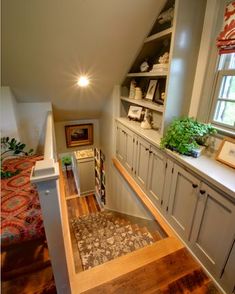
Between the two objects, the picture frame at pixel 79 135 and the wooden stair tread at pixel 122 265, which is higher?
the picture frame at pixel 79 135

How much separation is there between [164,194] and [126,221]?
5.51ft

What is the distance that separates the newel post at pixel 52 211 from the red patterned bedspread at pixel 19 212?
0.28 metres

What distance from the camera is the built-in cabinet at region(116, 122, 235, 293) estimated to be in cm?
124

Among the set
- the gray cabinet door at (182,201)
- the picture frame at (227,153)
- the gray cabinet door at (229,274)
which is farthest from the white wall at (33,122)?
the gray cabinet door at (229,274)

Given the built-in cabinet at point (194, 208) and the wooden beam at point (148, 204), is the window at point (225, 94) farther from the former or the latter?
the wooden beam at point (148, 204)

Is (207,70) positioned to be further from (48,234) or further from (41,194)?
(48,234)

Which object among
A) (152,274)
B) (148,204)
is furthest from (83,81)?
(152,274)

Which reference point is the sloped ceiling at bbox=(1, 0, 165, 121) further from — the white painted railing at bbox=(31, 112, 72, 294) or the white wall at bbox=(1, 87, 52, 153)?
the white painted railing at bbox=(31, 112, 72, 294)

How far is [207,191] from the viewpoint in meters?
1.34

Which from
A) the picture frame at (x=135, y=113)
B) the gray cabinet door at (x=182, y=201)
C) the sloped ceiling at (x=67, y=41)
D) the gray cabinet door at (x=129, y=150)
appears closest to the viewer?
the gray cabinet door at (x=182, y=201)

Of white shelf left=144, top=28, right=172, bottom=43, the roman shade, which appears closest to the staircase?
the roman shade

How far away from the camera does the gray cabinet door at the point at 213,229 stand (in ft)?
3.96

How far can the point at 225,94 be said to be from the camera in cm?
167

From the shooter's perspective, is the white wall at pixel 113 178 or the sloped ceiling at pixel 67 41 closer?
the sloped ceiling at pixel 67 41
